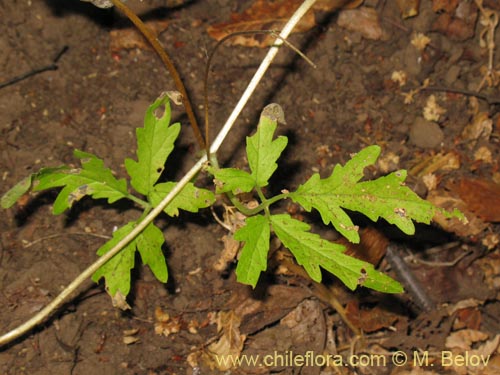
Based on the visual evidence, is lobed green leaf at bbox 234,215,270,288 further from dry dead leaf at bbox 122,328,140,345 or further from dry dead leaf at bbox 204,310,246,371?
dry dead leaf at bbox 122,328,140,345

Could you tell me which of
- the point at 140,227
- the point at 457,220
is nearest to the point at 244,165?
the point at 140,227

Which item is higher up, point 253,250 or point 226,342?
point 253,250

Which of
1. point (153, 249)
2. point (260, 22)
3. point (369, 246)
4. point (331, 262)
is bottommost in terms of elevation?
point (369, 246)

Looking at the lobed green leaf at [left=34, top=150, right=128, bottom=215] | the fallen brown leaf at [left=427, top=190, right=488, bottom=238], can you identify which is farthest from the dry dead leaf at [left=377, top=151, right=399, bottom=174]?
the lobed green leaf at [left=34, top=150, right=128, bottom=215]

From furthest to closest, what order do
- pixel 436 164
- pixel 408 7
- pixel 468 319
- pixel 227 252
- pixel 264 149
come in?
pixel 408 7 < pixel 436 164 < pixel 468 319 < pixel 227 252 < pixel 264 149

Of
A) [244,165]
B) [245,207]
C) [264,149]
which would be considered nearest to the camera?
[264,149]

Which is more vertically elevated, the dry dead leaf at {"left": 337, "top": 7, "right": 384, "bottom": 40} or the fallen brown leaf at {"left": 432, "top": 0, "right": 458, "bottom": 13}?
the fallen brown leaf at {"left": 432, "top": 0, "right": 458, "bottom": 13}

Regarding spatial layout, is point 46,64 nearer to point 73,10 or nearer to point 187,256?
point 73,10

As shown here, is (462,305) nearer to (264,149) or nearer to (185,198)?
(264,149)
